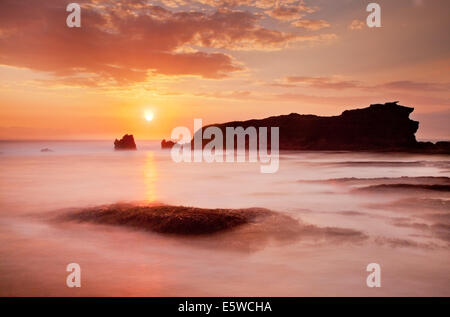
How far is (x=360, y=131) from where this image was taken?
92438 millimetres

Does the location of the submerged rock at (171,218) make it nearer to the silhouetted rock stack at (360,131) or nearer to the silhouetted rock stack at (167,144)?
the silhouetted rock stack at (360,131)

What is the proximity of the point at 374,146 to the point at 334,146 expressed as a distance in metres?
9.87

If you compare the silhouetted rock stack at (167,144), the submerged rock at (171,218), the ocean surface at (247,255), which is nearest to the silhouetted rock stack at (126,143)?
the silhouetted rock stack at (167,144)

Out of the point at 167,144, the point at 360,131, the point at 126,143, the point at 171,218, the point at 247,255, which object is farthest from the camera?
the point at 167,144

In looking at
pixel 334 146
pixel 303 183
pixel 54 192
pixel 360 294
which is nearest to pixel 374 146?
pixel 334 146

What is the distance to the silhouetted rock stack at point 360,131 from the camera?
289 ft

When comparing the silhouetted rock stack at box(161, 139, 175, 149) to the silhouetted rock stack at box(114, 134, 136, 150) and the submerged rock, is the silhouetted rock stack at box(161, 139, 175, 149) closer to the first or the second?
the silhouetted rock stack at box(114, 134, 136, 150)

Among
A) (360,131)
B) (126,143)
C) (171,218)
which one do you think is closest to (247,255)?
(171,218)

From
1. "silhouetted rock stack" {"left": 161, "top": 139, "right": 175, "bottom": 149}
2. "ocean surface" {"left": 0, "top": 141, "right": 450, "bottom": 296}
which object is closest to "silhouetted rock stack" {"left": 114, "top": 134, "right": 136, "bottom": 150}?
"silhouetted rock stack" {"left": 161, "top": 139, "right": 175, "bottom": 149}

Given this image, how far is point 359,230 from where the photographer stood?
12148 mm

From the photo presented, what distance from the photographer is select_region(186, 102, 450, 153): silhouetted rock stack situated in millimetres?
88062

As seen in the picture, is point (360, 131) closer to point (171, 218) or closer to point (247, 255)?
point (171, 218)

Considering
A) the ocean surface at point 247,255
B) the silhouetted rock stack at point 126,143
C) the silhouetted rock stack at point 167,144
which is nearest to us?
the ocean surface at point 247,255
